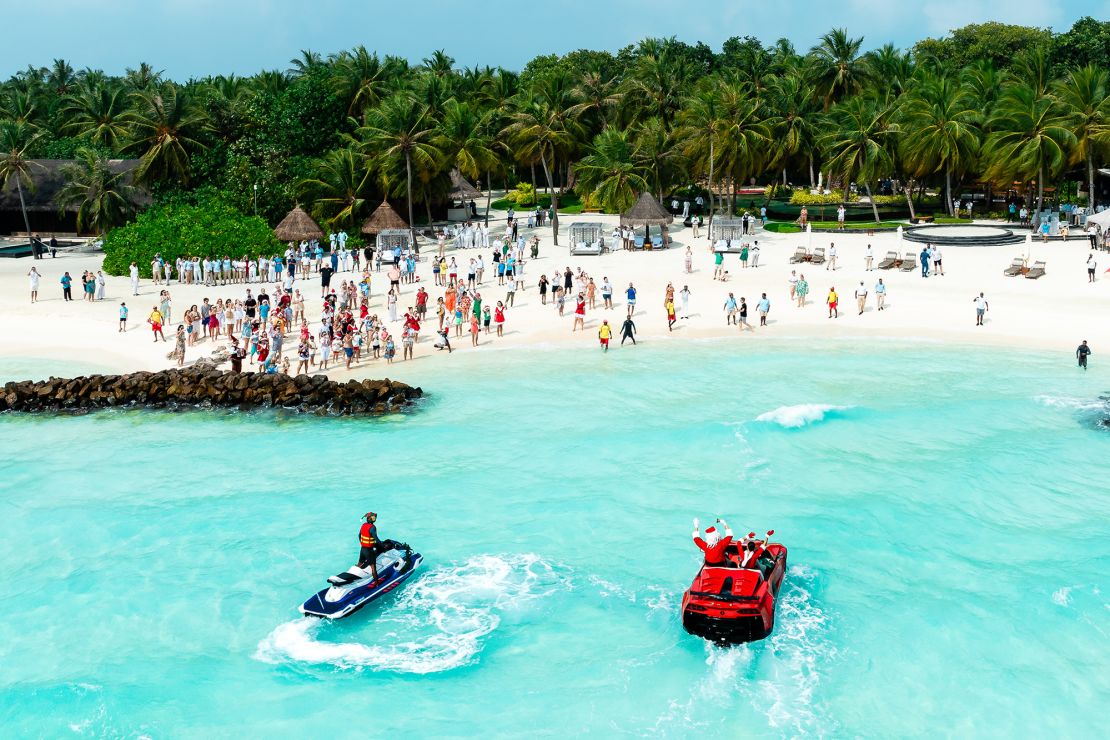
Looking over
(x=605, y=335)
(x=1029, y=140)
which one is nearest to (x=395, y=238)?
(x=605, y=335)

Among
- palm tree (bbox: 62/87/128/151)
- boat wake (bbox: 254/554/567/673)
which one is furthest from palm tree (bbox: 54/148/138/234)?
boat wake (bbox: 254/554/567/673)

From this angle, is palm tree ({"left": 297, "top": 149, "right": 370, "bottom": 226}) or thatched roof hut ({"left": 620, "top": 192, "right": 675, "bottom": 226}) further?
palm tree ({"left": 297, "top": 149, "right": 370, "bottom": 226})

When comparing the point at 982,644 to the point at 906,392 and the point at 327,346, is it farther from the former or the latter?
the point at 327,346

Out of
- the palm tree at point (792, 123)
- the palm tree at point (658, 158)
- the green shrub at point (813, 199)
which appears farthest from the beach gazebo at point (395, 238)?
the green shrub at point (813, 199)

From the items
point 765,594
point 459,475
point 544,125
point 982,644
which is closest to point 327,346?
point 459,475

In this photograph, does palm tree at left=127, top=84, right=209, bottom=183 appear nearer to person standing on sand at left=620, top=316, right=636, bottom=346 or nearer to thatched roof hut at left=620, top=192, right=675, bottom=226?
thatched roof hut at left=620, top=192, right=675, bottom=226

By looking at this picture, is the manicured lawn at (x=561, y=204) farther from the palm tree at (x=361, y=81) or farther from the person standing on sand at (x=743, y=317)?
the person standing on sand at (x=743, y=317)
